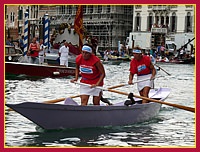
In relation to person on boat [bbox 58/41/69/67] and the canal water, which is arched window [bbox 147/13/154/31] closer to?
person on boat [bbox 58/41/69/67]

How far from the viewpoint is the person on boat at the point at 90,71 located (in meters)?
10.8

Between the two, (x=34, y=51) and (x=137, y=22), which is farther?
(x=137, y=22)

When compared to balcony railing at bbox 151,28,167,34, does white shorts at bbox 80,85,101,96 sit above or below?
below

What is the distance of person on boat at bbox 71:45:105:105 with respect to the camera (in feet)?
35.5

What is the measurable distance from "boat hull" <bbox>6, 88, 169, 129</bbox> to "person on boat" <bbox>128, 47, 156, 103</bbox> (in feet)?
1.91

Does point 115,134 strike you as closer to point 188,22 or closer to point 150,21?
point 188,22

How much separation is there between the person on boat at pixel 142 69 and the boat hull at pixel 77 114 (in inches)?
22.9

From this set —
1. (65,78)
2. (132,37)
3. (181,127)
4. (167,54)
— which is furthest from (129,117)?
(132,37)

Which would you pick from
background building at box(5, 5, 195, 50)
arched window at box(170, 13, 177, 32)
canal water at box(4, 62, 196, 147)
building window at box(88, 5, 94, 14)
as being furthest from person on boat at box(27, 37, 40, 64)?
building window at box(88, 5, 94, 14)

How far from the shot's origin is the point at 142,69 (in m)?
12.3

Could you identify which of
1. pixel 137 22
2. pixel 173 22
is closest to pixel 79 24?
pixel 173 22

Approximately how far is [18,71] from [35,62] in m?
1.03

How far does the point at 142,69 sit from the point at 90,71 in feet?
5.51

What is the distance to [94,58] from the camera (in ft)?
35.7
